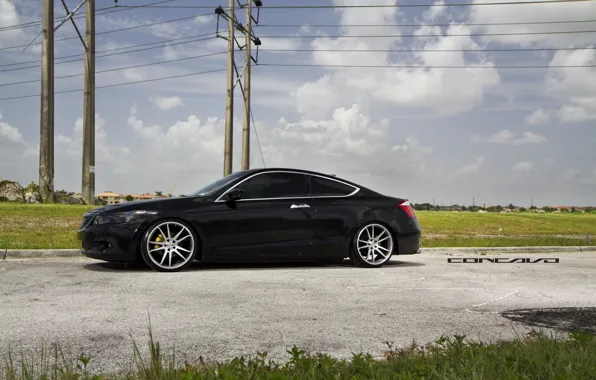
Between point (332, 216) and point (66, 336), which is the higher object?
point (332, 216)

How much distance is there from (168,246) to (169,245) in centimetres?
2

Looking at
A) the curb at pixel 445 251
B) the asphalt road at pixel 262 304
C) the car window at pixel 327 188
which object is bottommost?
the asphalt road at pixel 262 304

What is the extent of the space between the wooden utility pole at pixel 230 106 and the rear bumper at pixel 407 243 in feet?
52.0

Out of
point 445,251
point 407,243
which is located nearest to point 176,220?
point 407,243

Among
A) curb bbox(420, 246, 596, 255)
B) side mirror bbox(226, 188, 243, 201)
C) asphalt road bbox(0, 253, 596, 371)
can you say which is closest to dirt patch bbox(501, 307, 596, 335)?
asphalt road bbox(0, 253, 596, 371)

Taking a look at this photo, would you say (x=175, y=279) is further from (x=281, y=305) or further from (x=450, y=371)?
(x=450, y=371)

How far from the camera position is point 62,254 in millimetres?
11008

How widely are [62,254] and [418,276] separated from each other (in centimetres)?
622

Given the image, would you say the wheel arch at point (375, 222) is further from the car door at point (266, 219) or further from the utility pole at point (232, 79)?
the utility pole at point (232, 79)

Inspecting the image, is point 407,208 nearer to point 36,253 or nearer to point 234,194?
point 234,194

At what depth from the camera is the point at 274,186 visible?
9.76 metres

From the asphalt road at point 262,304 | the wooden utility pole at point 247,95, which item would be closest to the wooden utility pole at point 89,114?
the wooden utility pole at point 247,95

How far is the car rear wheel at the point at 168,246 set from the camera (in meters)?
8.91

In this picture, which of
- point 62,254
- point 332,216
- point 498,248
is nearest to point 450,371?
point 332,216
